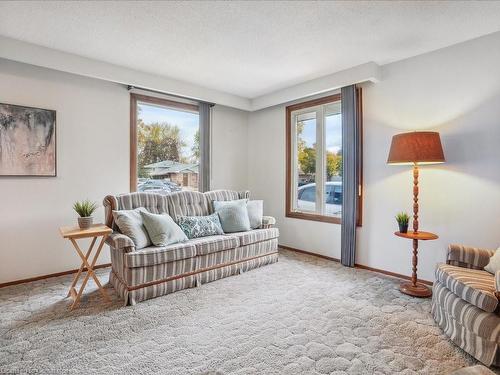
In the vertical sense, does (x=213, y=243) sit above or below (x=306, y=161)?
below

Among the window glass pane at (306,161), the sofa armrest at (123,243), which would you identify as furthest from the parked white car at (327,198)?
the sofa armrest at (123,243)

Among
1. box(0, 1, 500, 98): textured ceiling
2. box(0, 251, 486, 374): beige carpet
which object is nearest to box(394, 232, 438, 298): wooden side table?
box(0, 251, 486, 374): beige carpet

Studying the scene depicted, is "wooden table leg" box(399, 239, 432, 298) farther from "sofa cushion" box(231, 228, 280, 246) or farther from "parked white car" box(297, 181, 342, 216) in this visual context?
"sofa cushion" box(231, 228, 280, 246)

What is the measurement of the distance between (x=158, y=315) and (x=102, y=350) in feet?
1.87

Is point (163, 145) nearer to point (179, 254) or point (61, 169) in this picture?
point (61, 169)

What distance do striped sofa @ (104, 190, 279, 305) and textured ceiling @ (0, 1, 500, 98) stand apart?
5.63 ft

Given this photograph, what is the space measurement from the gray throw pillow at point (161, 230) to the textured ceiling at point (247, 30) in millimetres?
1901

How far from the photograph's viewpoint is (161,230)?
3.13m

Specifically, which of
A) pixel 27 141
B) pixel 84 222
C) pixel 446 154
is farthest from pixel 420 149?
pixel 27 141

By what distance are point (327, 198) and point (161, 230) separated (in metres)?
2.56

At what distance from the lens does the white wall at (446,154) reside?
2889mm

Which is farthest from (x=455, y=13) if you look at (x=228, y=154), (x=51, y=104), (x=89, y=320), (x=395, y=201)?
(x=51, y=104)

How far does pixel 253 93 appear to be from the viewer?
4.94 meters

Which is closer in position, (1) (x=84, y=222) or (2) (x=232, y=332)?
(2) (x=232, y=332)
